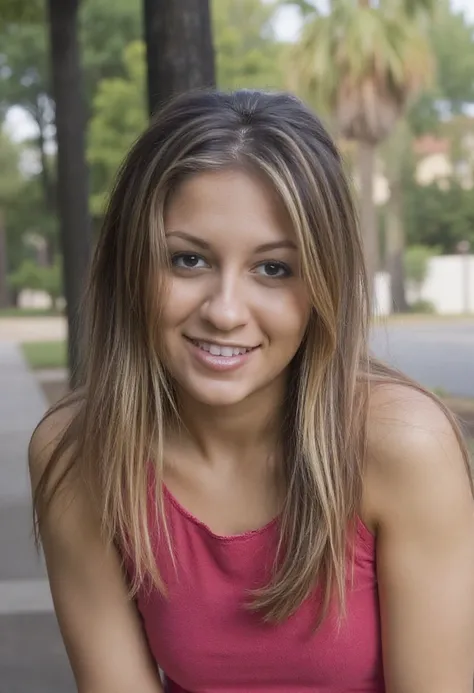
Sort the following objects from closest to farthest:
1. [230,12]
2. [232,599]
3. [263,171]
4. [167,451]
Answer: [263,171], [232,599], [167,451], [230,12]

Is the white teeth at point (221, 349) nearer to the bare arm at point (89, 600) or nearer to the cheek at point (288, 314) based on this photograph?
the cheek at point (288, 314)

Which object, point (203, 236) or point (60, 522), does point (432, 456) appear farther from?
point (60, 522)

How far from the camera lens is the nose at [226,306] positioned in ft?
4.71

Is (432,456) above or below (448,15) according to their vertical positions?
below

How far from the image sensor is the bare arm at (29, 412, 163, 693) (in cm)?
169

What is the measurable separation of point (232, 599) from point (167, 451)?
262 mm

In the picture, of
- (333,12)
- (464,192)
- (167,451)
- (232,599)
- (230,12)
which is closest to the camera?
(232,599)

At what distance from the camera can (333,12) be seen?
20.6 meters

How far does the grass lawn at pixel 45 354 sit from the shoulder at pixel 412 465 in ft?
43.9

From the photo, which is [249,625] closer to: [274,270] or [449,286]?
[274,270]

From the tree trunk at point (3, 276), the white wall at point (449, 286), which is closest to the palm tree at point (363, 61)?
the white wall at point (449, 286)

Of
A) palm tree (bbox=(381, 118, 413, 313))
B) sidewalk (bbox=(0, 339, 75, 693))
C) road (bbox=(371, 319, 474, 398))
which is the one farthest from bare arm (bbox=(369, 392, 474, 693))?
palm tree (bbox=(381, 118, 413, 313))

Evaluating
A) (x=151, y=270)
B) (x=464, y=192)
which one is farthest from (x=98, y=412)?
(x=464, y=192)

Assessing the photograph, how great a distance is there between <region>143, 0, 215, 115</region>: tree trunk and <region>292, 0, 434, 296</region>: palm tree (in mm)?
15848
